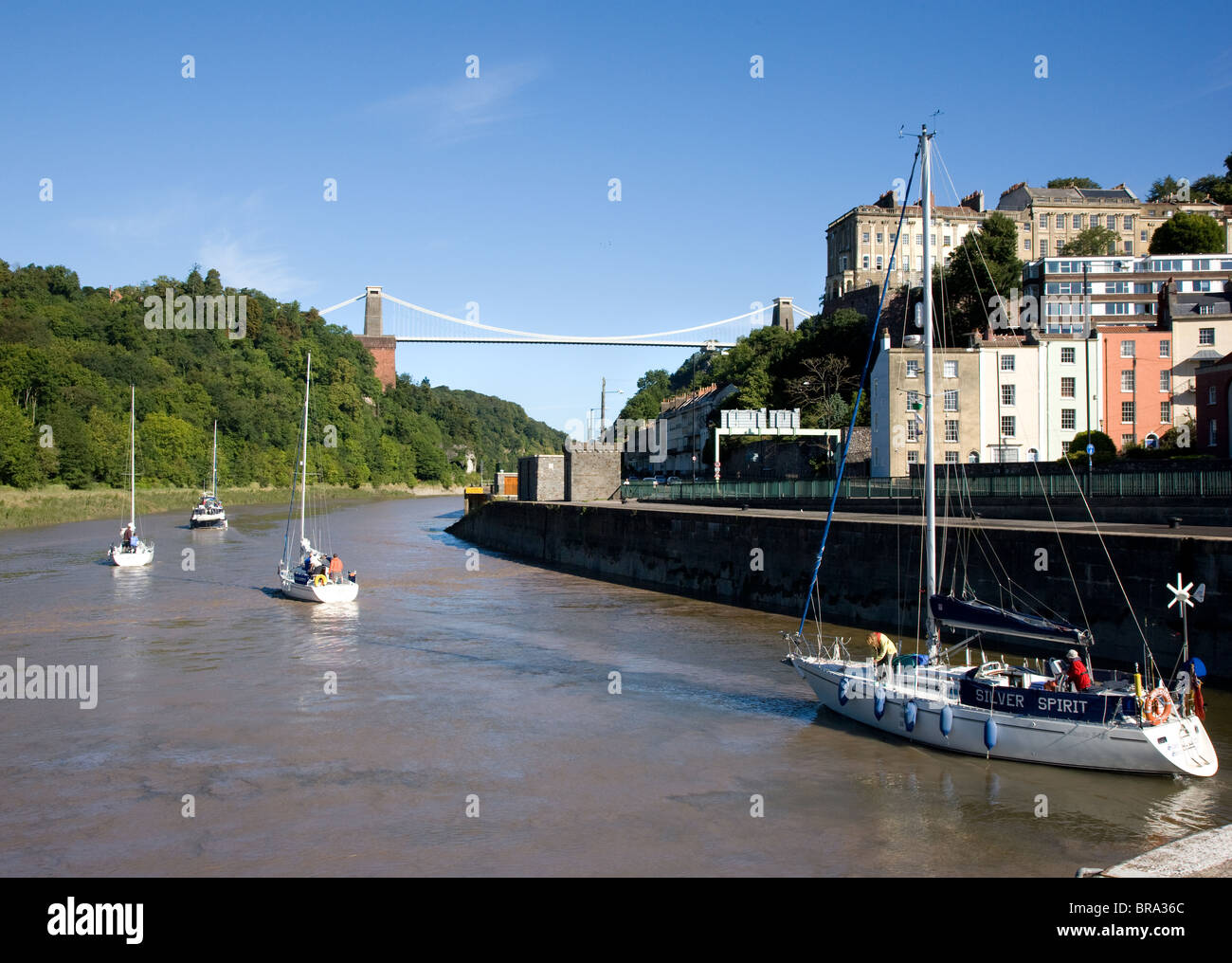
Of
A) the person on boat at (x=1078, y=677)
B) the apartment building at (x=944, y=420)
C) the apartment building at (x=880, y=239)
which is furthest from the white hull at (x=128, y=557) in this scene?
the apartment building at (x=880, y=239)

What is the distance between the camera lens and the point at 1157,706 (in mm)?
13047

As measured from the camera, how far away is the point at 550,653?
23.0 meters

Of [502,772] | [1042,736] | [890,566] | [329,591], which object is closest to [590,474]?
[329,591]

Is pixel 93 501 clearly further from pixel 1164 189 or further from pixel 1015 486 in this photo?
pixel 1164 189

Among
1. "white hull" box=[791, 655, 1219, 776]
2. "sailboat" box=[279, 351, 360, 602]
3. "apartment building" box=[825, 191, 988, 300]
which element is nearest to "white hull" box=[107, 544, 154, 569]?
"sailboat" box=[279, 351, 360, 602]

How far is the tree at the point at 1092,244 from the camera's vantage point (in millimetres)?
90125

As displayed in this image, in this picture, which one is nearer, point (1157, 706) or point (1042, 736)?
point (1157, 706)

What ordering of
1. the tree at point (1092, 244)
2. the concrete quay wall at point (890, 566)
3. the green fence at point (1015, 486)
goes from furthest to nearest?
1. the tree at point (1092, 244)
2. the green fence at point (1015, 486)
3. the concrete quay wall at point (890, 566)

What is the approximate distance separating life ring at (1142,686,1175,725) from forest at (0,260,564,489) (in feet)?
252

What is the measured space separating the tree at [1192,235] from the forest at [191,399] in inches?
3351

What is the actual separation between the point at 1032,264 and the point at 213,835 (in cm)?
7290

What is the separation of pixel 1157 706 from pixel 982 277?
5354 cm

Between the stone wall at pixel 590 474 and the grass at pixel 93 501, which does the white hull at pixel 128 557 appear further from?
the grass at pixel 93 501
